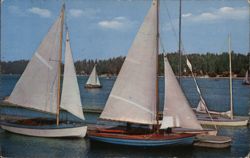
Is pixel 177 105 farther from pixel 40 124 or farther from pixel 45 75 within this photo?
pixel 40 124

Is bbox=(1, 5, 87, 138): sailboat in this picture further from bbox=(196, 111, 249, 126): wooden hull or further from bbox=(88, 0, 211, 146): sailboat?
bbox=(196, 111, 249, 126): wooden hull

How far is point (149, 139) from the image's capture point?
49.4 feet

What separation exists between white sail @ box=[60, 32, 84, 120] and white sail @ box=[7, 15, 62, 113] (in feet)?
1.48

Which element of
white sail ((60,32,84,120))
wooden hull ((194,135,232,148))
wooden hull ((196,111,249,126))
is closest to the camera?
wooden hull ((194,135,232,148))

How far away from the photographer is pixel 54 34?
56.9 ft

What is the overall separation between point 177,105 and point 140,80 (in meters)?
1.85

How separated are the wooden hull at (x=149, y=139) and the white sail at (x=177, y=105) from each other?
0.48 metres

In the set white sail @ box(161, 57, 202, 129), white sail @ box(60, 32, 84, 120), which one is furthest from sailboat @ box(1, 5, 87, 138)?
white sail @ box(161, 57, 202, 129)

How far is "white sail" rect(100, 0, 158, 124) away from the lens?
49.9ft

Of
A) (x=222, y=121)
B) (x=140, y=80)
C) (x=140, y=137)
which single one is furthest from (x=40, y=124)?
(x=222, y=121)

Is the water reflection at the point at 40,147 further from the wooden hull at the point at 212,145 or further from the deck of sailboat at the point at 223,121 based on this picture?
the deck of sailboat at the point at 223,121

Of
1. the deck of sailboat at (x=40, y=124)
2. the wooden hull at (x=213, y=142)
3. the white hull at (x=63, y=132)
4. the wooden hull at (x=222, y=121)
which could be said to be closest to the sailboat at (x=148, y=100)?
the wooden hull at (x=213, y=142)

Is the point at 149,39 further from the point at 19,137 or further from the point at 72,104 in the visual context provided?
the point at 19,137

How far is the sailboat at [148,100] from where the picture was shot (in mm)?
15133
